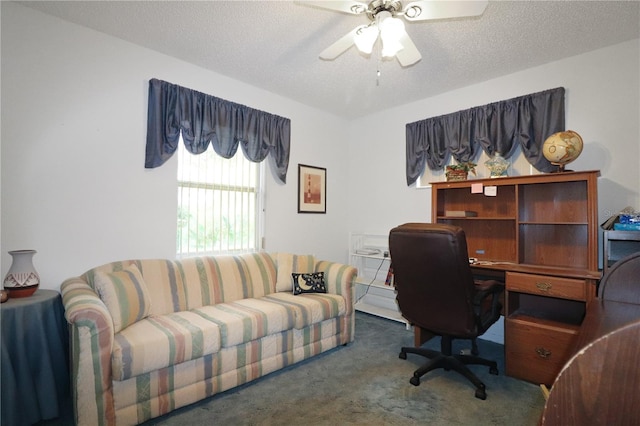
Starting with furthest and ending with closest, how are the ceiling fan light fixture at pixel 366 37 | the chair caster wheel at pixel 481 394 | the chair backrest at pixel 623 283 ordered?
the chair caster wheel at pixel 481 394 → the ceiling fan light fixture at pixel 366 37 → the chair backrest at pixel 623 283

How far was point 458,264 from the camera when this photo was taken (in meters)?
2.03

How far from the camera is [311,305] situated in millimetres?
2693

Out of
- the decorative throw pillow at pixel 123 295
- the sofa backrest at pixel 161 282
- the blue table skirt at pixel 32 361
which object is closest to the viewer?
the blue table skirt at pixel 32 361

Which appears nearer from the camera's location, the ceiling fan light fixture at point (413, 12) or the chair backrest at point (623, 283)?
the chair backrest at point (623, 283)

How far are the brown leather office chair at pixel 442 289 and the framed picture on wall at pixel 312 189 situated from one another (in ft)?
6.05

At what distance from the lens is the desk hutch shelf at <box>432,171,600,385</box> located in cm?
230

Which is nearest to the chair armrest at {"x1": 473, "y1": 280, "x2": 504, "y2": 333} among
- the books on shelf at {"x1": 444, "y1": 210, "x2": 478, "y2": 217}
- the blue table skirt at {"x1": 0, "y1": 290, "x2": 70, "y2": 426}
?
the books on shelf at {"x1": 444, "y1": 210, "x2": 478, "y2": 217}

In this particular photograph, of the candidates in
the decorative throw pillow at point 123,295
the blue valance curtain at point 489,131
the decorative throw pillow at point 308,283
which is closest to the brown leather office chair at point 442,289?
the decorative throw pillow at point 308,283

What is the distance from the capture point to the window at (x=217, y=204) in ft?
10.1

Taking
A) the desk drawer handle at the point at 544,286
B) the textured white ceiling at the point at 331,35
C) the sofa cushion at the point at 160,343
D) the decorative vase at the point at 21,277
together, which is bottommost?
the sofa cushion at the point at 160,343

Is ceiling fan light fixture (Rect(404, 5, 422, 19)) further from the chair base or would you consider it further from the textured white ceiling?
the chair base

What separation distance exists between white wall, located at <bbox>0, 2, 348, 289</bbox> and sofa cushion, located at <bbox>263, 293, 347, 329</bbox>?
1142 mm

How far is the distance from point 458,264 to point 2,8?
3.47m

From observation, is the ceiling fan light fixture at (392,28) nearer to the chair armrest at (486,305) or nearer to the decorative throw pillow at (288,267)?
the chair armrest at (486,305)
